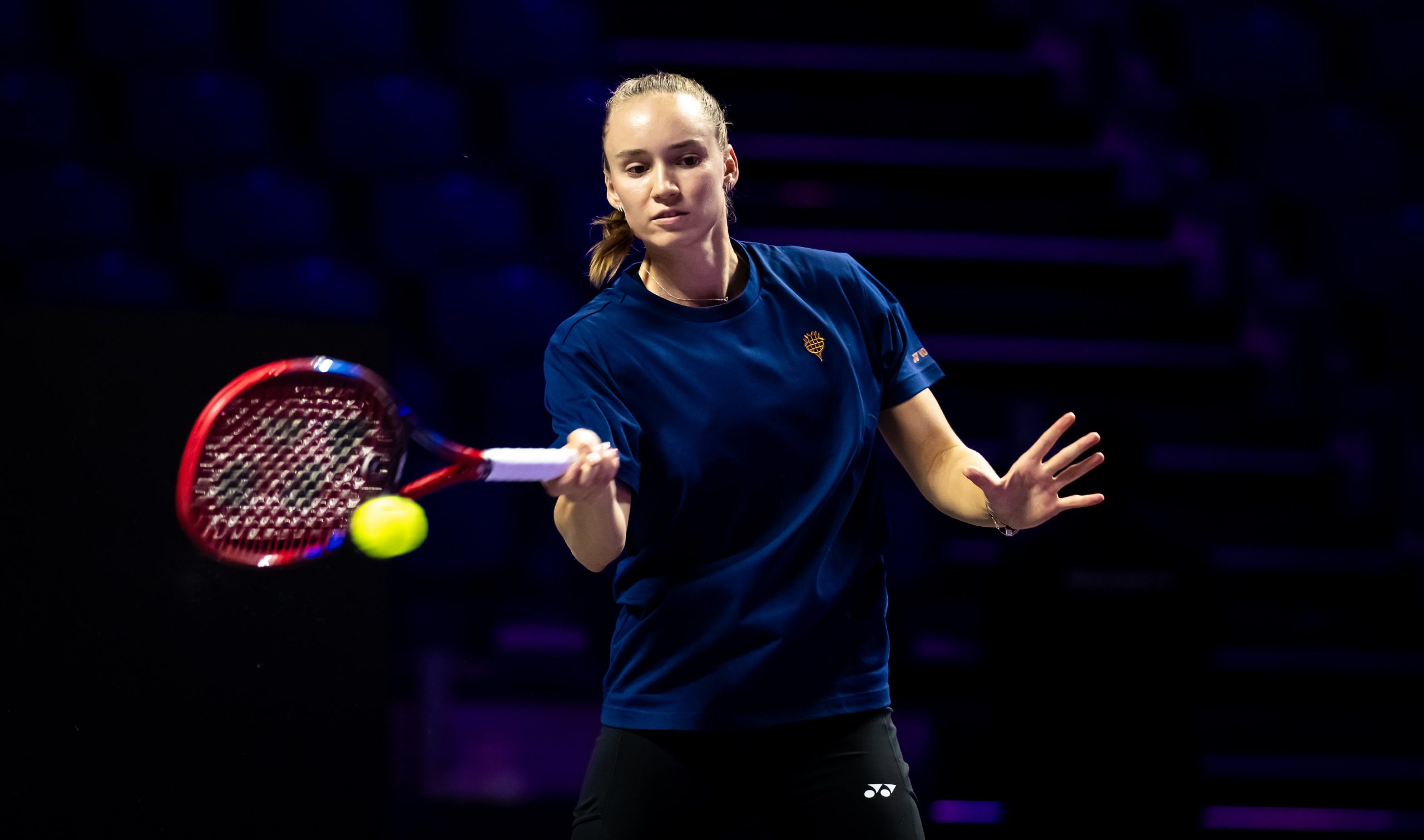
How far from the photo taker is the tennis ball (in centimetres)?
133

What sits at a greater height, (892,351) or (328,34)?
(328,34)

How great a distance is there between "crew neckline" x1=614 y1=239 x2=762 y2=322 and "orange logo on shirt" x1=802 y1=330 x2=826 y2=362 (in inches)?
3.1

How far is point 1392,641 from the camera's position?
384cm

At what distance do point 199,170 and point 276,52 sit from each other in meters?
0.41

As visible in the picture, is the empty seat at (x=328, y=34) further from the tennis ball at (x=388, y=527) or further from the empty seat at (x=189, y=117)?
the tennis ball at (x=388, y=527)

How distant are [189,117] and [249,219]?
0.34 m

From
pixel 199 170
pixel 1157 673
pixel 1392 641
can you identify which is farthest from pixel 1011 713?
pixel 199 170

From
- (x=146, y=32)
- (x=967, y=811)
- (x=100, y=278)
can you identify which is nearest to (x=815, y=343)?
(x=967, y=811)

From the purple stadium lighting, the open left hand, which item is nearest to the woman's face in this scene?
the open left hand

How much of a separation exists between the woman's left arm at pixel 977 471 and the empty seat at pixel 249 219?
2.46 meters

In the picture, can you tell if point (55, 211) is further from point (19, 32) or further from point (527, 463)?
point (527, 463)

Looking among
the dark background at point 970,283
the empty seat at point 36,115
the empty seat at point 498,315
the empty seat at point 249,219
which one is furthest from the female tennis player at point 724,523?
the empty seat at point 36,115

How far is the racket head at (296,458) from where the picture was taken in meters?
1.44

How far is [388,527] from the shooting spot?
133 centimetres
